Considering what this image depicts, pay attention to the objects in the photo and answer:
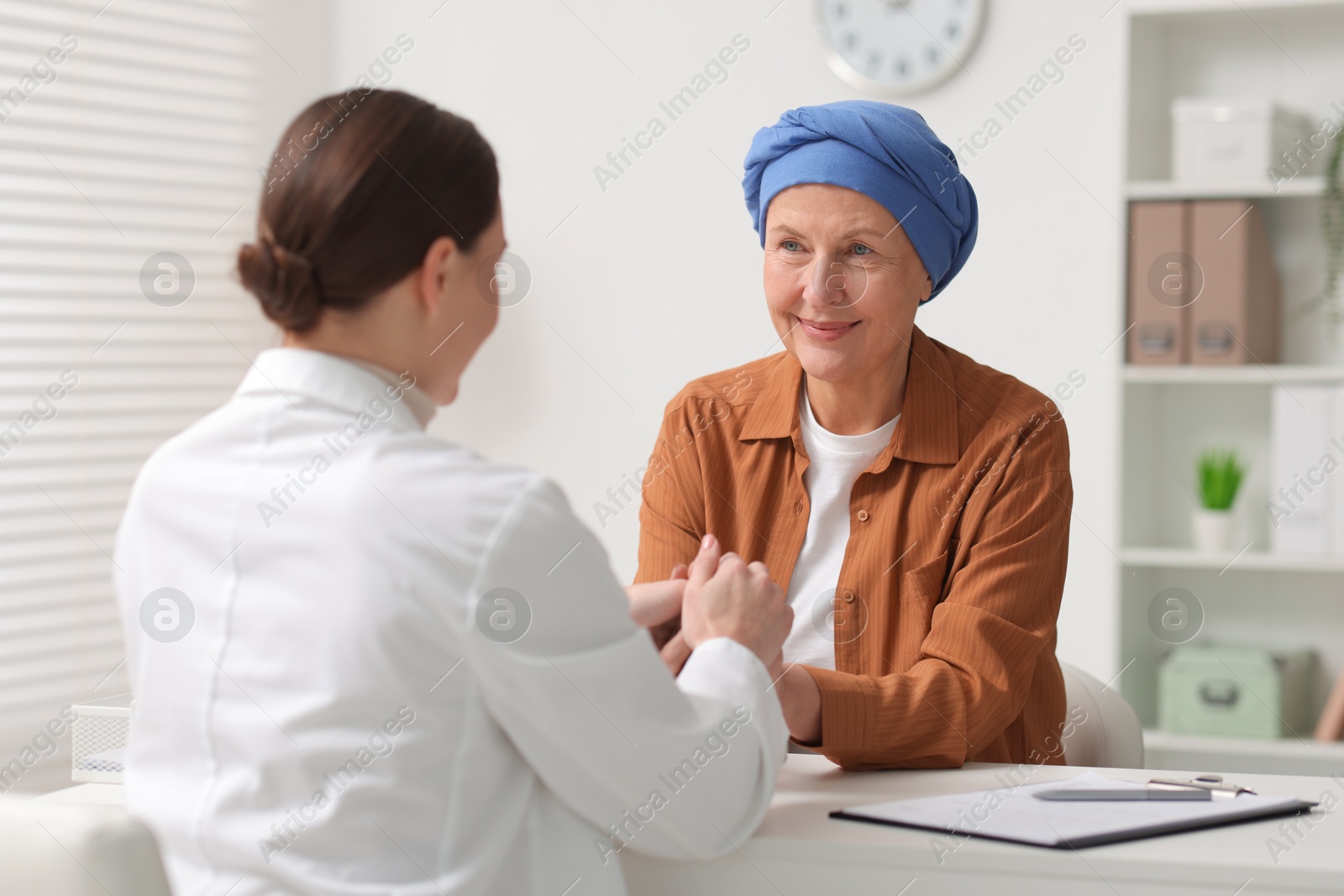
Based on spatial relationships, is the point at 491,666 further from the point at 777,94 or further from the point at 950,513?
the point at 777,94

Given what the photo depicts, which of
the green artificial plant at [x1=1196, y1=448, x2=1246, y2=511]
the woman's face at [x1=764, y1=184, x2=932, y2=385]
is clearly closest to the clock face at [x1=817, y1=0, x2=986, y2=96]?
the green artificial plant at [x1=1196, y1=448, x2=1246, y2=511]

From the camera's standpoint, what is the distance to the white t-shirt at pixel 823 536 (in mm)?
1739

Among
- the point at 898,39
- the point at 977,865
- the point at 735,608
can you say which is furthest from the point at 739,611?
the point at 898,39

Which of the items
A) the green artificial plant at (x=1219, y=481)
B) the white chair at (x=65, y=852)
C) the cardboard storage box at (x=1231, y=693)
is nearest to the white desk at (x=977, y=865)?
the white chair at (x=65, y=852)

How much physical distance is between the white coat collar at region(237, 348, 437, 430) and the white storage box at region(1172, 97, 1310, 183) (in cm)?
267

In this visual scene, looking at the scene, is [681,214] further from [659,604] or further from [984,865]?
[984,865]

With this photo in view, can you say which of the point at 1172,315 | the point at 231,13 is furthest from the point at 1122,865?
the point at 231,13

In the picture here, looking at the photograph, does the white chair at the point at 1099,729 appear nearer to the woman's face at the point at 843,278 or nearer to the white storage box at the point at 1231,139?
the woman's face at the point at 843,278

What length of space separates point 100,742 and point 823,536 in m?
0.92

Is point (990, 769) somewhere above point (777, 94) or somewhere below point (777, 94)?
below

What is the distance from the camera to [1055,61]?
11.4 ft

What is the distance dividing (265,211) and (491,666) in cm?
41

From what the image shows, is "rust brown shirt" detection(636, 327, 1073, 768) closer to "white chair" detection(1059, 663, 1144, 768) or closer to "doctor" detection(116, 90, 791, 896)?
"white chair" detection(1059, 663, 1144, 768)

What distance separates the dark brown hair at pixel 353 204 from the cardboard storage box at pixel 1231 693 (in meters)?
2.64
